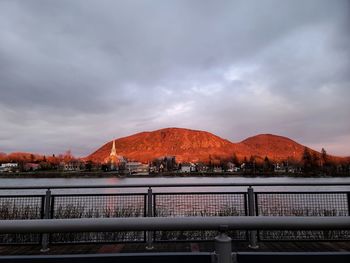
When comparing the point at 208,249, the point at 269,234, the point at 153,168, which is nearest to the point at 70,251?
the point at 208,249

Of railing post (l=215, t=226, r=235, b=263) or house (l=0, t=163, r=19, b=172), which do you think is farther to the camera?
house (l=0, t=163, r=19, b=172)

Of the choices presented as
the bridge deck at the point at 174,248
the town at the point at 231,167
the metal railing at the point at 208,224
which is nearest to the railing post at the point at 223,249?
the metal railing at the point at 208,224

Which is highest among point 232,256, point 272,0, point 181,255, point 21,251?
point 272,0

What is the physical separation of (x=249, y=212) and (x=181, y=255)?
9.05ft

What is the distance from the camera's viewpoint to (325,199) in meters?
6.66

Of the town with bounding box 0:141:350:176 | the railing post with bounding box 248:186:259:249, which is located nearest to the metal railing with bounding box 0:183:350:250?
the railing post with bounding box 248:186:259:249

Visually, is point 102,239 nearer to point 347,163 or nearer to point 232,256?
point 232,256

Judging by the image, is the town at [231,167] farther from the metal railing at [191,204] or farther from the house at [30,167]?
the metal railing at [191,204]

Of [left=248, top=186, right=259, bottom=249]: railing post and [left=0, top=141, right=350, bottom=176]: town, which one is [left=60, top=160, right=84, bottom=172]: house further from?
[left=248, top=186, right=259, bottom=249]: railing post

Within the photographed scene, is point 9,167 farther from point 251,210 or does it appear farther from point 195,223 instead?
point 195,223

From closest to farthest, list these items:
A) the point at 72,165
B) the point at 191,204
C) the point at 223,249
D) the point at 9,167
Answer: the point at 223,249 → the point at 191,204 → the point at 9,167 → the point at 72,165

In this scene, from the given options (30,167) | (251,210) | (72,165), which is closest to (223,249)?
(251,210)

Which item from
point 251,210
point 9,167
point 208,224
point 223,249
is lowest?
point 251,210

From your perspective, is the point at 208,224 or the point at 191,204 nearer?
the point at 208,224
